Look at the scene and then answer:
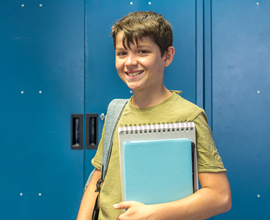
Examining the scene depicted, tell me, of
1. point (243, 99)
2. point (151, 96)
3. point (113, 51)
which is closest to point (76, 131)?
point (113, 51)

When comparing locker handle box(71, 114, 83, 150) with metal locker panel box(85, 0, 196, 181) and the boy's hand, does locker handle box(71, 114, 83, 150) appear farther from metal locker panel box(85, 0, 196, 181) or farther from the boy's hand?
the boy's hand

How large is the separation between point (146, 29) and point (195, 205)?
0.49 metres

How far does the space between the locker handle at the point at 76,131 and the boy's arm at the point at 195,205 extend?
729mm

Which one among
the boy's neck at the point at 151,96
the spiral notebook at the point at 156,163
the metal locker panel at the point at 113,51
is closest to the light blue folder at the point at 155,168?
the spiral notebook at the point at 156,163

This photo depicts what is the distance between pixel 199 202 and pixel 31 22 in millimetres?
1210

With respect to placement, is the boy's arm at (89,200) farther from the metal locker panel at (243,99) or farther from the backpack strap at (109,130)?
the metal locker panel at (243,99)

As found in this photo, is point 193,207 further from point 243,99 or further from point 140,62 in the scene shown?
point 243,99

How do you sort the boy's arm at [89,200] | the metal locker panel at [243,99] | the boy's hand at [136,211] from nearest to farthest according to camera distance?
the boy's hand at [136,211], the boy's arm at [89,200], the metal locker panel at [243,99]

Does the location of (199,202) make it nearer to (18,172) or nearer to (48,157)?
(48,157)

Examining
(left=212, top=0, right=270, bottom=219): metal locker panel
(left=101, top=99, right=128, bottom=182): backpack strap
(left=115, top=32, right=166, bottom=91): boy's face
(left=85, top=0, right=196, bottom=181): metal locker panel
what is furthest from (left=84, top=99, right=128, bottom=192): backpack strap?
(left=212, top=0, right=270, bottom=219): metal locker panel

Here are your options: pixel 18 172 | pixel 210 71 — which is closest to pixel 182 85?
pixel 210 71

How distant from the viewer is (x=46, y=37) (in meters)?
1.23

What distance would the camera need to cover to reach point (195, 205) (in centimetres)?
55

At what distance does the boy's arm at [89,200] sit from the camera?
0.77 meters
